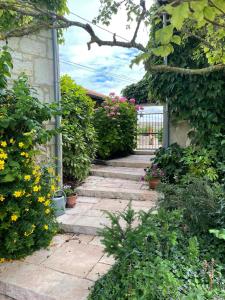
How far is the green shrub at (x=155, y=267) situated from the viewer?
1705 mm

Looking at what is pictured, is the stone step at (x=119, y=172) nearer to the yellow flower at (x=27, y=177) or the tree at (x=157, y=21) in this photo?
the yellow flower at (x=27, y=177)

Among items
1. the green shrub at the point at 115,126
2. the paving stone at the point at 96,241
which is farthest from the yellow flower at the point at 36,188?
the green shrub at the point at 115,126

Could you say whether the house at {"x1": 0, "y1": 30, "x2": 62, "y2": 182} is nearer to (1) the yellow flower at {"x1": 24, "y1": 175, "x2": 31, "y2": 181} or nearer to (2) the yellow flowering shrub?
(2) the yellow flowering shrub

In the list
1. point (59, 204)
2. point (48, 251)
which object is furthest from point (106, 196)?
point (48, 251)

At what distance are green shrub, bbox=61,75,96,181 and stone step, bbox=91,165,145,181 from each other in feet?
1.96

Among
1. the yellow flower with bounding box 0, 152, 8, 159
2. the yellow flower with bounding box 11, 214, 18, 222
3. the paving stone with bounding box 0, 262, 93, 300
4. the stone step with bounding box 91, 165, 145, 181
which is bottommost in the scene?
the paving stone with bounding box 0, 262, 93, 300

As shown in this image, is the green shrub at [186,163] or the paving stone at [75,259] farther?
the green shrub at [186,163]

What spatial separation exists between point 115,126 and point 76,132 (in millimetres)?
2109

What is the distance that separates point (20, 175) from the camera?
2449mm

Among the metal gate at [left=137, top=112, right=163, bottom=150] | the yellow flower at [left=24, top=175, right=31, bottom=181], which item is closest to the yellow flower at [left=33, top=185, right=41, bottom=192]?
the yellow flower at [left=24, top=175, right=31, bottom=181]

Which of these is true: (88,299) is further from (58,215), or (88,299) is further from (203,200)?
(58,215)

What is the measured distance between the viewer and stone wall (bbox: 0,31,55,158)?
3.25m

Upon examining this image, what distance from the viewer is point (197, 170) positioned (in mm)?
3889

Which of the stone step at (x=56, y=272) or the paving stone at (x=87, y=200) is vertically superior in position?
the paving stone at (x=87, y=200)
